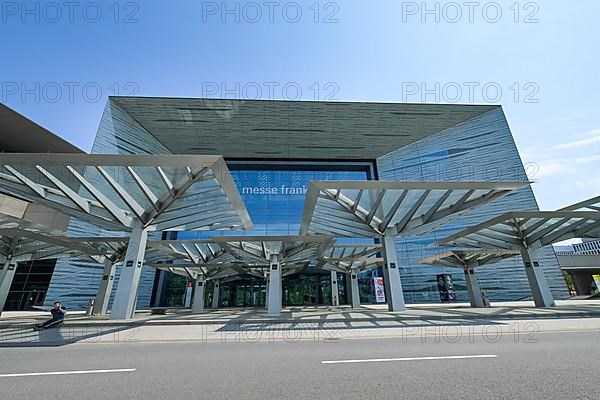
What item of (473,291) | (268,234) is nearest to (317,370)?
(473,291)

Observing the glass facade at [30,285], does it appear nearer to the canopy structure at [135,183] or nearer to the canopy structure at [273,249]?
the canopy structure at [135,183]

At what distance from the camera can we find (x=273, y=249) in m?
18.4

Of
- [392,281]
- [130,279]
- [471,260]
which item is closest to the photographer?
[130,279]

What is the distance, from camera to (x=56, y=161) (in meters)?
9.09

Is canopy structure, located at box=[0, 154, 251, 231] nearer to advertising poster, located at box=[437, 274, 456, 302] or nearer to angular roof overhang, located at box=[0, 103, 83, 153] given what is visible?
angular roof overhang, located at box=[0, 103, 83, 153]

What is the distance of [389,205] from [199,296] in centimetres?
1820

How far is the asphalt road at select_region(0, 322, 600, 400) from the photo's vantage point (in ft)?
10.9

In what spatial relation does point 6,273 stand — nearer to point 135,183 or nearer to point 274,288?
point 135,183

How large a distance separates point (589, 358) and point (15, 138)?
20.5 meters

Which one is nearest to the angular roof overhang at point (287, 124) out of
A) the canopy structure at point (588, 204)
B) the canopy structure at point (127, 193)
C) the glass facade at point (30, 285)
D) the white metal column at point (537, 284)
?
the glass facade at point (30, 285)

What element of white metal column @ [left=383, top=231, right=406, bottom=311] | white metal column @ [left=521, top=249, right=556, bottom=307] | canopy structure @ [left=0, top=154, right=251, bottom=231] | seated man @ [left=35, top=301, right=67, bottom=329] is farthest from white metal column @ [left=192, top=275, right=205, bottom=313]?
white metal column @ [left=521, top=249, right=556, bottom=307]

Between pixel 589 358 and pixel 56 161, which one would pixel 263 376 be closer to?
pixel 589 358

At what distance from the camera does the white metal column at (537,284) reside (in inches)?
674

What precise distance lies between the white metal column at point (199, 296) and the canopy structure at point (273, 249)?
673 cm
